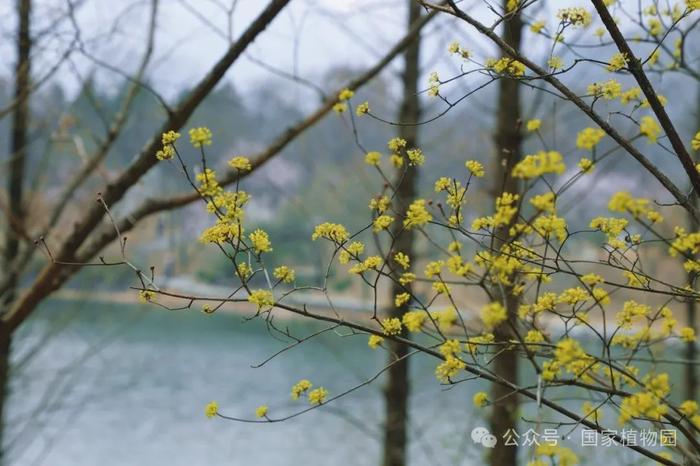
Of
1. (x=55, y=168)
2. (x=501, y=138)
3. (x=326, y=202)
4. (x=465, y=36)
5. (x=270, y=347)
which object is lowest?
(x=501, y=138)

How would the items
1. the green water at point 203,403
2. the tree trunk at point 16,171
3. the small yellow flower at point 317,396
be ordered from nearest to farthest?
the small yellow flower at point 317,396 → the tree trunk at point 16,171 → the green water at point 203,403

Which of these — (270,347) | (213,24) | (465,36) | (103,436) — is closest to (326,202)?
(270,347)

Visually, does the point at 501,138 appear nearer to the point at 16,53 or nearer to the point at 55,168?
the point at 16,53

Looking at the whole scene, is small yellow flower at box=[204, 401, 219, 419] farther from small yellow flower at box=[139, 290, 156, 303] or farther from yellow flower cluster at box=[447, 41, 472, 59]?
yellow flower cluster at box=[447, 41, 472, 59]

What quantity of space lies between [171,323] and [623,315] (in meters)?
7.17

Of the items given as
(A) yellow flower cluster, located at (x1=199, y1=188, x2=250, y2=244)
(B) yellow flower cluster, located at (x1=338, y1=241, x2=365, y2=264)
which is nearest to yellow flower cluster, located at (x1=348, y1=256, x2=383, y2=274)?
(B) yellow flower cluster, located at (x1=338, y1=241, x2=365, y2=264)

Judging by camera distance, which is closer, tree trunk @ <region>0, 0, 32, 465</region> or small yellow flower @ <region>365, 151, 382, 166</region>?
small yellow flower @ <region>365, 151, 382, 166</region>

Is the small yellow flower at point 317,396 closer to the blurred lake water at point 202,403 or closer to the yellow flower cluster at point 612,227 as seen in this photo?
the yellow flower cluster at point 612,227

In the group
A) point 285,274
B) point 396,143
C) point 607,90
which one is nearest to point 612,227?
point 607,90

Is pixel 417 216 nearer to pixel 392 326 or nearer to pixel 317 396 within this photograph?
pixel 392 326

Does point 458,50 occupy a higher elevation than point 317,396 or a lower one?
higher

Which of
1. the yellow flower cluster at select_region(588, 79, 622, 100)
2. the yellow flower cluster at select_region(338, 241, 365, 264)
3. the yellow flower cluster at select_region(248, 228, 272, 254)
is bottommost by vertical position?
the yellow flower cluster at select_region(248, 228, 272, 254)

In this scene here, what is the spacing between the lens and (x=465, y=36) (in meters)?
1.83

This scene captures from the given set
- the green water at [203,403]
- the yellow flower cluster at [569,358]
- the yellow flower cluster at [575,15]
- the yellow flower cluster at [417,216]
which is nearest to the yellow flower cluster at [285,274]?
the yellow flower cluster at [417,216]
